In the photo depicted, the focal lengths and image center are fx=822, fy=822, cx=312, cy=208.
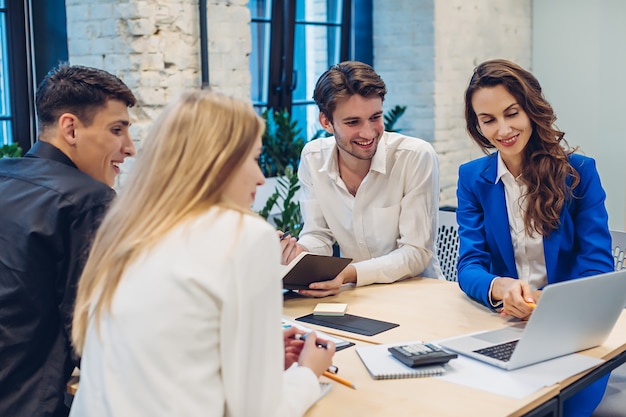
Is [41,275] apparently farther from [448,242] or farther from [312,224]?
[448,242]

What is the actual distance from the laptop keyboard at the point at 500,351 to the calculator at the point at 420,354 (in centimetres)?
11

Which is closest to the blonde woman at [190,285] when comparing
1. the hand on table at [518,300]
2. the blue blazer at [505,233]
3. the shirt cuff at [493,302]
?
the hand on table at [518,300]

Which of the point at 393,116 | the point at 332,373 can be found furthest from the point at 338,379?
the point at 393,116

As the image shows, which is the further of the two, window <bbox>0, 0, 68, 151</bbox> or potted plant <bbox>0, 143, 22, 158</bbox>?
window <bbox>0, 0, 68, 151</bbox>

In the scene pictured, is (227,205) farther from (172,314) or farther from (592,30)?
(592,30)

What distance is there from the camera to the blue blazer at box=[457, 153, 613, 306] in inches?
97.5

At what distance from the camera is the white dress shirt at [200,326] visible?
1.45 m

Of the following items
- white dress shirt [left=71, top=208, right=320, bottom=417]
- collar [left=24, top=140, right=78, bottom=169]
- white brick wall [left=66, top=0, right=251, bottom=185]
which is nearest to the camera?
white dress shirt [left=71, top=208, right=320, bottom=417]

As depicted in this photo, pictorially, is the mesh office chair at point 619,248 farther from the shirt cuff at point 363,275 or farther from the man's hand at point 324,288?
the man's hand at point 324,288

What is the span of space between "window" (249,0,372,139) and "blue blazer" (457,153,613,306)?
2.92m

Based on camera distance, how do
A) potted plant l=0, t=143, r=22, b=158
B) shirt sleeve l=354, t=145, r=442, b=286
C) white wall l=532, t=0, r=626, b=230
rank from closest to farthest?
shirt sleeve l=354, t=145, r=442, b=286, potted plant l=0, t=143, r=22, b=158, white wall l=532, t=0, r=626, b=230

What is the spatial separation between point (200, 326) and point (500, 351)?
88 cm

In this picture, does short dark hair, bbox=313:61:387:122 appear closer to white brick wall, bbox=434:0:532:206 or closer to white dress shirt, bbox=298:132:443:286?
white dress shirt, bbox=298:132:443:286

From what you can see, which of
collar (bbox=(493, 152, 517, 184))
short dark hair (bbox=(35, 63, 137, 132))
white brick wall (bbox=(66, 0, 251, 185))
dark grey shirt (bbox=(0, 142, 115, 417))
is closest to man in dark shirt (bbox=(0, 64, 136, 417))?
dark grey shirt (bbox=(0, 142, 115, 417))
